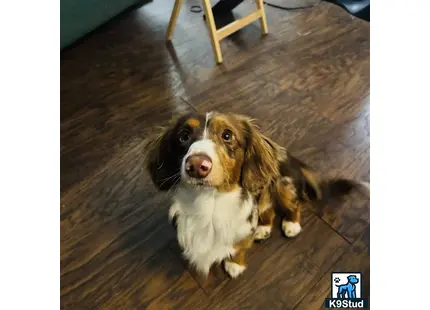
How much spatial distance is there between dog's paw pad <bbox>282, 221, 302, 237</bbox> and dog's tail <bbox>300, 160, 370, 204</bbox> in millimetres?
138

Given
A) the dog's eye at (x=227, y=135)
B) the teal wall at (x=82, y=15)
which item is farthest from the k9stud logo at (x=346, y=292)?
the teal wall at (x=82, y=15)

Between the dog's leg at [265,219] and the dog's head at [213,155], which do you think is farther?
the dog's leg at [265,219]

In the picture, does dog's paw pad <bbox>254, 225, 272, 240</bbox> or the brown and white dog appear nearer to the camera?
the brown and white dog

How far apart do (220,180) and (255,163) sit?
21 cm

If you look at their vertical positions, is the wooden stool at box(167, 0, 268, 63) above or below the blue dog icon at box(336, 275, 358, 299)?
above

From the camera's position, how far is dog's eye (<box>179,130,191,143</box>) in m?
1.06

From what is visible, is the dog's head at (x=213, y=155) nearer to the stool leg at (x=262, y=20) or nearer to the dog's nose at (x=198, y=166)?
the dog's nose at (x=198, y=166)

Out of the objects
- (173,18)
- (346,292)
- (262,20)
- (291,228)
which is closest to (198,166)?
(291,228)

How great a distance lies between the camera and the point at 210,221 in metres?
1.18

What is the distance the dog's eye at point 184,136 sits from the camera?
3.49 ft

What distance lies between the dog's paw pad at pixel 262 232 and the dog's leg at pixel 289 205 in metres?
0.08

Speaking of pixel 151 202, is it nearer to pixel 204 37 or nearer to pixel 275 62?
pixel 275 62

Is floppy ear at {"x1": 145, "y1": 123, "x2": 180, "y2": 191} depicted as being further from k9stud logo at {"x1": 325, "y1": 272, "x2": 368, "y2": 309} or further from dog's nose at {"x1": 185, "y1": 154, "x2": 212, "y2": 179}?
k9stud logo at {"x1": 325, "y1": 272, "x2": 368, "y2": 309}

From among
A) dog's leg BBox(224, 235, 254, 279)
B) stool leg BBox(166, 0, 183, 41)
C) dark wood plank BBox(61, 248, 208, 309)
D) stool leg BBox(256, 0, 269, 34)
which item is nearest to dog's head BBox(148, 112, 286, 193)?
dog's leg BBox(224, 235, 254, 279)
